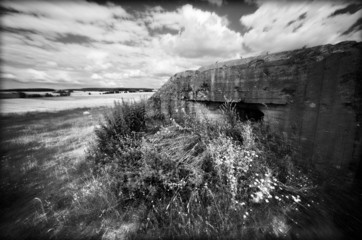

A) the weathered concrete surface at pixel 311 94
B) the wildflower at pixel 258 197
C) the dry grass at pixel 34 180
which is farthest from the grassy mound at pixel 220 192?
the dry grass at pixel 34 180

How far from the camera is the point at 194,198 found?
2.25 m

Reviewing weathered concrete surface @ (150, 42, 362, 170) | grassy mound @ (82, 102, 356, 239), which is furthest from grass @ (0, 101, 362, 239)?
weathered concrete surface @ (150, 42, 362, 170)

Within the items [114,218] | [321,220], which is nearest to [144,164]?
[114,218]

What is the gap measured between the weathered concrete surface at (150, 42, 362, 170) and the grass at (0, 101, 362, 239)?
A: 37 centimetres

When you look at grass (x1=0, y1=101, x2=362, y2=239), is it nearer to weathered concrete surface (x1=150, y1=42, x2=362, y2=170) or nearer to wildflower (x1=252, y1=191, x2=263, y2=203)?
wildflower (x1=252, y1=191, x2=263, y2=203)

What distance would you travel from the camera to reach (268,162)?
2.74 m

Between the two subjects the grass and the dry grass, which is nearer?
the grass

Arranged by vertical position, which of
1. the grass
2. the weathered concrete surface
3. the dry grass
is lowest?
the dry grass

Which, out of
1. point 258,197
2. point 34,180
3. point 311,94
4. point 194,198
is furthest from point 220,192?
point 34,180

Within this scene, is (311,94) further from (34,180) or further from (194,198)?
(34,180)

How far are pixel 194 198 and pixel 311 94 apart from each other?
2.90 meters

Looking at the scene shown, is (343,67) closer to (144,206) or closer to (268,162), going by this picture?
(268,162)

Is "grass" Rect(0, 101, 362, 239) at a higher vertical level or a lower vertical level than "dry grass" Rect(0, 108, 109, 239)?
higher

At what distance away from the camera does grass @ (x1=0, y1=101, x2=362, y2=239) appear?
1979 mm
